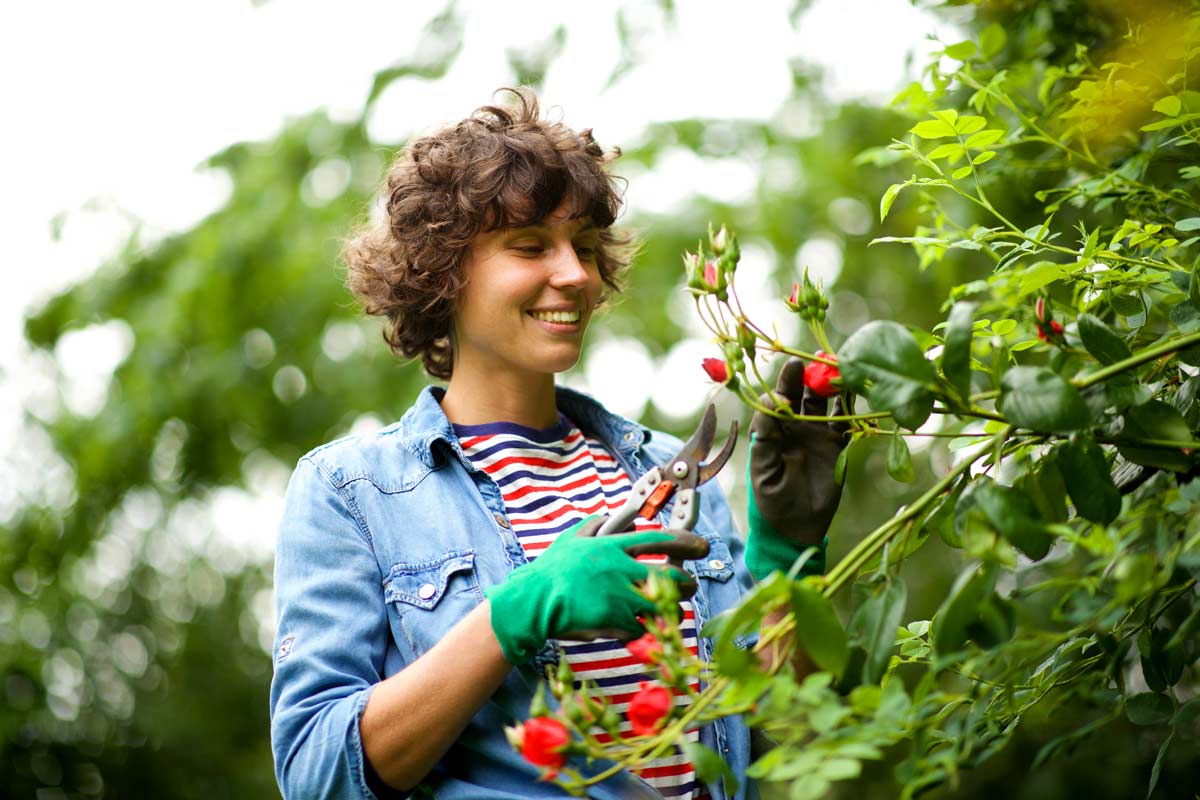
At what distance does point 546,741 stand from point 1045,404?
50 centimetres

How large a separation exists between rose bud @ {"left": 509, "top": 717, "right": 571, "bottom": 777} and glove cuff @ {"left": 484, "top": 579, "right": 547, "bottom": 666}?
331 millimetres

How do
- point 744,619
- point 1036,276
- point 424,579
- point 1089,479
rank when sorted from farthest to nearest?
point 424,579
point 1036,276
point 1089,479
point 744,619

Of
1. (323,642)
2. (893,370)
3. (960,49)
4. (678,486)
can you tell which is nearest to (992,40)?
(960,49)

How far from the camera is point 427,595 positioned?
5.35 ft

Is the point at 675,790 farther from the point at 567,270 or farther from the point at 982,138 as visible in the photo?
the point at 982,138

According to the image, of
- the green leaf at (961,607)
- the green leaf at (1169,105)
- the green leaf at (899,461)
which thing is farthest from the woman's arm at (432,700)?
the green leaf at (1169,105)

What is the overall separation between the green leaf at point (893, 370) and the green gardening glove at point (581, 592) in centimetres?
32

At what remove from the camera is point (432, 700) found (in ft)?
4.70

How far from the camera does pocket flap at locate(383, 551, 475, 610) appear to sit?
1629 mm

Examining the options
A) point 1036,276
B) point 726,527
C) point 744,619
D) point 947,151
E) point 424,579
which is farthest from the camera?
point 726,527

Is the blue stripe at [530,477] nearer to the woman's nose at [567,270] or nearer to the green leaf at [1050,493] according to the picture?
the woman's nose at [567,270]

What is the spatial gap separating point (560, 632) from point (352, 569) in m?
0.41

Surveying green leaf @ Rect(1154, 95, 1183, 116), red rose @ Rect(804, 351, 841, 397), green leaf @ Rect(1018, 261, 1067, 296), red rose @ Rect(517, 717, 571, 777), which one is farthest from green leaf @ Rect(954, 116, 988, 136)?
red rose @ Rect(517, 717, 571, 777)

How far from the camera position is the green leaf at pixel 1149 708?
1.32 meters
